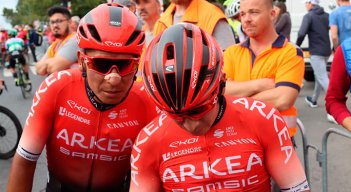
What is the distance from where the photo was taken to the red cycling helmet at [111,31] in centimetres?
211

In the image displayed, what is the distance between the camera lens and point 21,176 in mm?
2281

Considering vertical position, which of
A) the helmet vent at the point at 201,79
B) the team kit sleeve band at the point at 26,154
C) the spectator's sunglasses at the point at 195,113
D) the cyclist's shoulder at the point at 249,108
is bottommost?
the team kit sleeve band at the point at 26,154

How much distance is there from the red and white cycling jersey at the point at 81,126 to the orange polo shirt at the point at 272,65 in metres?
0.98

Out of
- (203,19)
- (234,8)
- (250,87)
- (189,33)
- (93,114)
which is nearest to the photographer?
(189,33)

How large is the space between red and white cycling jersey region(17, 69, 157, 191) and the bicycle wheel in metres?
4.52

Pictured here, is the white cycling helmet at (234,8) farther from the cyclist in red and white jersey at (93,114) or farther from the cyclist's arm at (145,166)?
the cyclist's arm at (145,166)

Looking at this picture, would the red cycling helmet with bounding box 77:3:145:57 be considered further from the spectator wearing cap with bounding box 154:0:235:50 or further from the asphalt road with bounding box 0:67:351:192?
the asphalt road with bounding box 0:67:351:192

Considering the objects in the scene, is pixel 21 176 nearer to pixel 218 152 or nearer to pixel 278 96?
pixel 218 152

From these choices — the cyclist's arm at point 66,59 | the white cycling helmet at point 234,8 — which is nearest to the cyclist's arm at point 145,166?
the cyclist's arm at point 66,59

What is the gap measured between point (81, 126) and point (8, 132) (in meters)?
4.81

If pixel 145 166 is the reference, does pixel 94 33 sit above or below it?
above

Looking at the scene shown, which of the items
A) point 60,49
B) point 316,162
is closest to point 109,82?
point 60,49

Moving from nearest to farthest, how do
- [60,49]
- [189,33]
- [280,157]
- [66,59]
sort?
[189,33] → [280,157] → [66,59] → [60,49]

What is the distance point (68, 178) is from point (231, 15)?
10.4 ft
